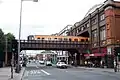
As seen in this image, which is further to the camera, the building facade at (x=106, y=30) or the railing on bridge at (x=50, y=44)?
the railing on bridge at (x=50, y=44)

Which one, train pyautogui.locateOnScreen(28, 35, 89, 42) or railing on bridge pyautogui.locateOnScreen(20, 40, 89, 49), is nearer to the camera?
railing on bridge pyautogui.locateOnScreen(20, 40, 89, 49)

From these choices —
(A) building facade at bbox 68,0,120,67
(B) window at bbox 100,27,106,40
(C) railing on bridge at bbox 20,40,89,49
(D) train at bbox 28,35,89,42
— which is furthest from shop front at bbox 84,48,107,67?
(D) train at bbox 28,35,89,42

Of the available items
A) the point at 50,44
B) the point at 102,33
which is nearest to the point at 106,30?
the point at 102,33

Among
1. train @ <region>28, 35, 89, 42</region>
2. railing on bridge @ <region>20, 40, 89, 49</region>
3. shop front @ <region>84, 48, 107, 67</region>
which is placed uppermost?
train @ <region>28, 35, 89, 42</region>

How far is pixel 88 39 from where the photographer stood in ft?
286

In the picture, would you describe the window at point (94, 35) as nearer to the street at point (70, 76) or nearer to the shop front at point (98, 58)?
the shop front at point (98, 58)

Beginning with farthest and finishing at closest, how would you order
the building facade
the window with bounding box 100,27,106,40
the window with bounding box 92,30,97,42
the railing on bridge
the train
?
the train → the railing on bridge → the window with bounding box 92,30,97,42 → the window with bounding box 100,27,106,40 → the building facade

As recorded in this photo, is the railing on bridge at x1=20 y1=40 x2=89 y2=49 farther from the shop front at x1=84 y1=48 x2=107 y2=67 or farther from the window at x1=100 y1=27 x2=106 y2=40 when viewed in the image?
the window at x1=100 y1=27 x2=106 y2=40

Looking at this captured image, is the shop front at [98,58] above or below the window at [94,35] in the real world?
below

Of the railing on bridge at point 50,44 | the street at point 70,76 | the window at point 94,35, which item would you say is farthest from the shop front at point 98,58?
the street at point 70,76

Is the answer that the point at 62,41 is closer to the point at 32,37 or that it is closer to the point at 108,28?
the point at 32,37

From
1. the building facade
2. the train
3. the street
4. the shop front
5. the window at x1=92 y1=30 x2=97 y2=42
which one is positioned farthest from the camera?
the train

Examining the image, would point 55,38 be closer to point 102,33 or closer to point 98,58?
point 98,58

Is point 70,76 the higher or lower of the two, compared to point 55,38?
lower
